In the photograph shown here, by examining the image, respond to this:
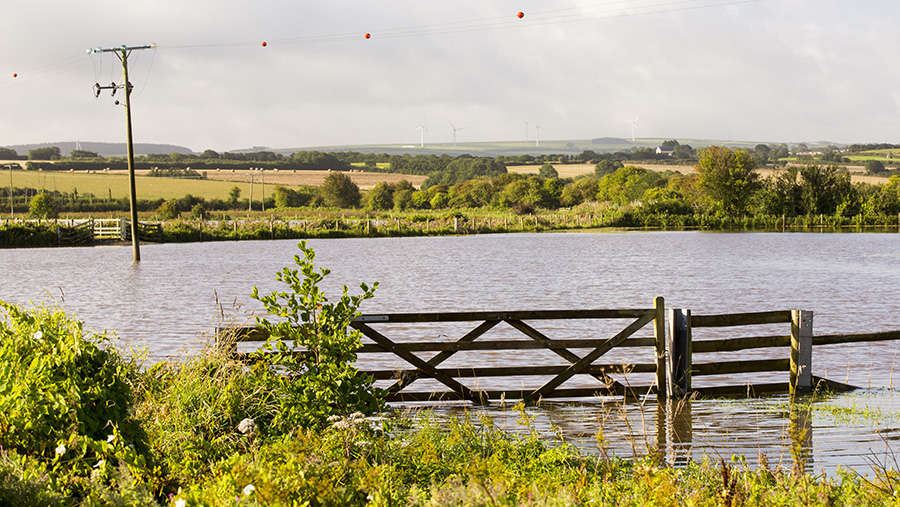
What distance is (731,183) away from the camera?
3873 inches

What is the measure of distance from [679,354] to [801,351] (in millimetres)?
1749

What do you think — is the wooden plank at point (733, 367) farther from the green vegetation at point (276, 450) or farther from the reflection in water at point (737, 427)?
the green vegetation at point (276, 450)

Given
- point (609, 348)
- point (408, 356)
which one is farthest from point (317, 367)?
point (609, 348)

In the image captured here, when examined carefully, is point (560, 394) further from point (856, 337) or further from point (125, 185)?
point (125, 185)

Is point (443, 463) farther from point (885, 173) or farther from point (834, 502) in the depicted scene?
point (885, 173)

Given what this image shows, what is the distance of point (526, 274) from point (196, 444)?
31162 millimetres

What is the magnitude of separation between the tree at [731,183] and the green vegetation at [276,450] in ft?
314

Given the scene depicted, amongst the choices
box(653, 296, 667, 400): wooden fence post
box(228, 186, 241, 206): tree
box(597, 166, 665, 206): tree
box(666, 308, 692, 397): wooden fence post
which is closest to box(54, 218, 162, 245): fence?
box(653, 296, 667, 400): wooden fence post

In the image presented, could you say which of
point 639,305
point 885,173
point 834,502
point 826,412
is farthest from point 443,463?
point 885,173

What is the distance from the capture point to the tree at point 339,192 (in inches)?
5536

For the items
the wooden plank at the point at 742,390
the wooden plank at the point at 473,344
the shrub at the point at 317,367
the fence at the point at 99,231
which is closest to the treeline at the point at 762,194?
the fence at the point at 99,231

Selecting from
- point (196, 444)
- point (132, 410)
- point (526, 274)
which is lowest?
point (526, 274)

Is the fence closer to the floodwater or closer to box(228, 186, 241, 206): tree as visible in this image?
the floodwater

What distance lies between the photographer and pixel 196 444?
6730 mm
